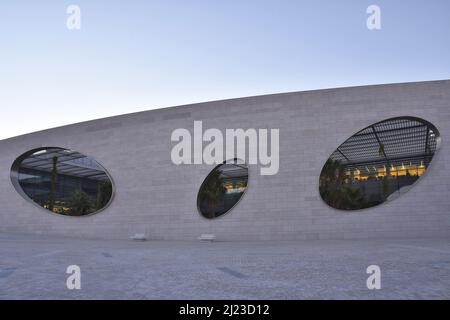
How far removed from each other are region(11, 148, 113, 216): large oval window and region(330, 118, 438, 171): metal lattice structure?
12.6 metres

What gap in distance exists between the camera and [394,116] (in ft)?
54.6

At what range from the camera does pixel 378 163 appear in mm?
16141

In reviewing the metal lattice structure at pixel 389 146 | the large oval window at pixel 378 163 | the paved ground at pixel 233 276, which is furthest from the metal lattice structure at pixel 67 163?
the metal lattice structure at pixel 389 146

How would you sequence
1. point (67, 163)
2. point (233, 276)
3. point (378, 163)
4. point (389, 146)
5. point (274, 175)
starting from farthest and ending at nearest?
point (67, 163) < point (274, 175) < point (389, 146) < point (378, 163) < point (233, 276)

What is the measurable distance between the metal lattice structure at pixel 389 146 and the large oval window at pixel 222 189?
14.8 feet

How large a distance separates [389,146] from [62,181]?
57.3ft

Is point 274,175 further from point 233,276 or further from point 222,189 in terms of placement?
point 233,276

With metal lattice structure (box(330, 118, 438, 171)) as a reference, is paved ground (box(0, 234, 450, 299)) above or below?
below

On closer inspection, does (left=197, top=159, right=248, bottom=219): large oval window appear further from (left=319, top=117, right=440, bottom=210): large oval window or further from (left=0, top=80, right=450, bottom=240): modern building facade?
(left=319, top=117, right=440, bottom=210): large oval window

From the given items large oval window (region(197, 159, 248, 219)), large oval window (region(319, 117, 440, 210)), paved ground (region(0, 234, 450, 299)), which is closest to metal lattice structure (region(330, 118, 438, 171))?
large oval window (region(319, 117, 440, 210))

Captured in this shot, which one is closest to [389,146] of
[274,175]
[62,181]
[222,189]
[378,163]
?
[378,163]

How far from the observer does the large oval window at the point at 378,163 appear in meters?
16.0

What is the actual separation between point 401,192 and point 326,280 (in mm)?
11427

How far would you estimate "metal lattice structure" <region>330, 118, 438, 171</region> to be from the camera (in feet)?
52.9
